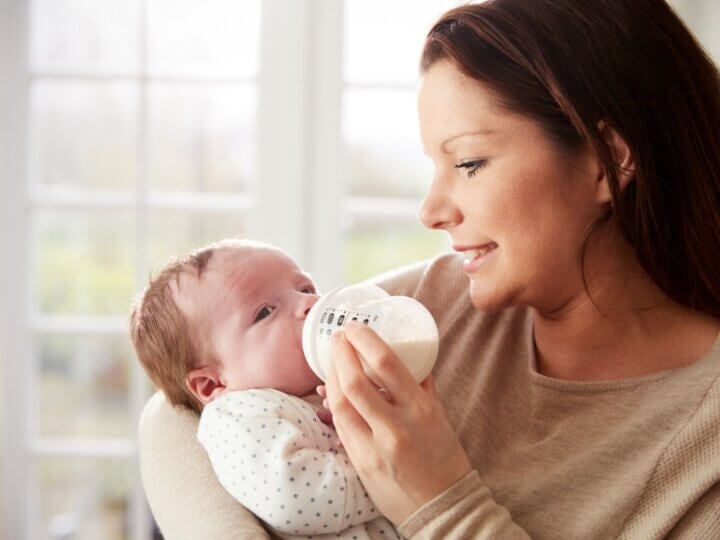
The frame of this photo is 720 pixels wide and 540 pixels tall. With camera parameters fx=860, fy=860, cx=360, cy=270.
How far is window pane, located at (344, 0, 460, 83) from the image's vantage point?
9.65ft

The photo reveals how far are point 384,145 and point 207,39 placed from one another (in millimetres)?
709

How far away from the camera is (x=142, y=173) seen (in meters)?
2.96

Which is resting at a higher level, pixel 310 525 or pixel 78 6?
pixel 78 6

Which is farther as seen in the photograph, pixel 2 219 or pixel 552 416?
pixel 2 219

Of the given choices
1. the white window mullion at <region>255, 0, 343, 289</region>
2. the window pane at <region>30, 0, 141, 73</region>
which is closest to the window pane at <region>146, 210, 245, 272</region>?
the white window mullion at <region>255, 0, 343, 289</region>

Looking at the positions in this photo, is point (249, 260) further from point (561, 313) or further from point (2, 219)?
A: point (2, 219)

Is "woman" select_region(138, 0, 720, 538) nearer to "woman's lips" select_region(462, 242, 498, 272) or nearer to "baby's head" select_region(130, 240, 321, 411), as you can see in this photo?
"woman's lips" select_region(462, 242, 498, 272)

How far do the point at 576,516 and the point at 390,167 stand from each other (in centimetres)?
188

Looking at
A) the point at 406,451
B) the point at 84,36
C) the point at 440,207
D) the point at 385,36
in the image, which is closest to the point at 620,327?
the point at 440,207

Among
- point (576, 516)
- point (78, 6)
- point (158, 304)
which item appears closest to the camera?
point (576, 516)

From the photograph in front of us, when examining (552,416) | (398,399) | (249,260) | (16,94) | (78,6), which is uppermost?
(78,6)

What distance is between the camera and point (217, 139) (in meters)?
3.01

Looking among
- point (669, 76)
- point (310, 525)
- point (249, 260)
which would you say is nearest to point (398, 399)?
point (310, 525)

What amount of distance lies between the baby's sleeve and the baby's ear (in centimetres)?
14
